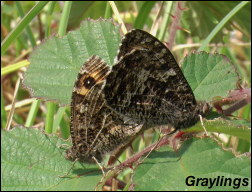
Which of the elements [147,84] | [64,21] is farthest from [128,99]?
[64,21]

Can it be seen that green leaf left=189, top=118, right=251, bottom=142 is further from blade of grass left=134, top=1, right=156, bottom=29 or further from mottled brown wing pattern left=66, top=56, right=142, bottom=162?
blade of grass left=134, top=1, right=156, bottom=29

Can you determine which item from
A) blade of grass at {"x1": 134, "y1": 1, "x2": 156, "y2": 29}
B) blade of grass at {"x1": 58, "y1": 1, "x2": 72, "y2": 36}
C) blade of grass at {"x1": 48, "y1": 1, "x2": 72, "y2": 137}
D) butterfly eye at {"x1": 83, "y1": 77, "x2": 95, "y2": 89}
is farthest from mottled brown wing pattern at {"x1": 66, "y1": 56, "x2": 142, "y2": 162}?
blade of grass at {"x1": 134, "y1": 1, "x2": 156, "y2": 29}

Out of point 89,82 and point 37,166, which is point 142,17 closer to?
point 89,82

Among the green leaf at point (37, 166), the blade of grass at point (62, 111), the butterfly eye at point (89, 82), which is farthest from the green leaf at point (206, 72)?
the blade of grass at point (62, 111)

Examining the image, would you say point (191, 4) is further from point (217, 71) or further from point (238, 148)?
point (217, 71)

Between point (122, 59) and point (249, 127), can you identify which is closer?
point (249, 127)

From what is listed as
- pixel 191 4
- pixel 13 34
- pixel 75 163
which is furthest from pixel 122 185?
pixel 191 4
